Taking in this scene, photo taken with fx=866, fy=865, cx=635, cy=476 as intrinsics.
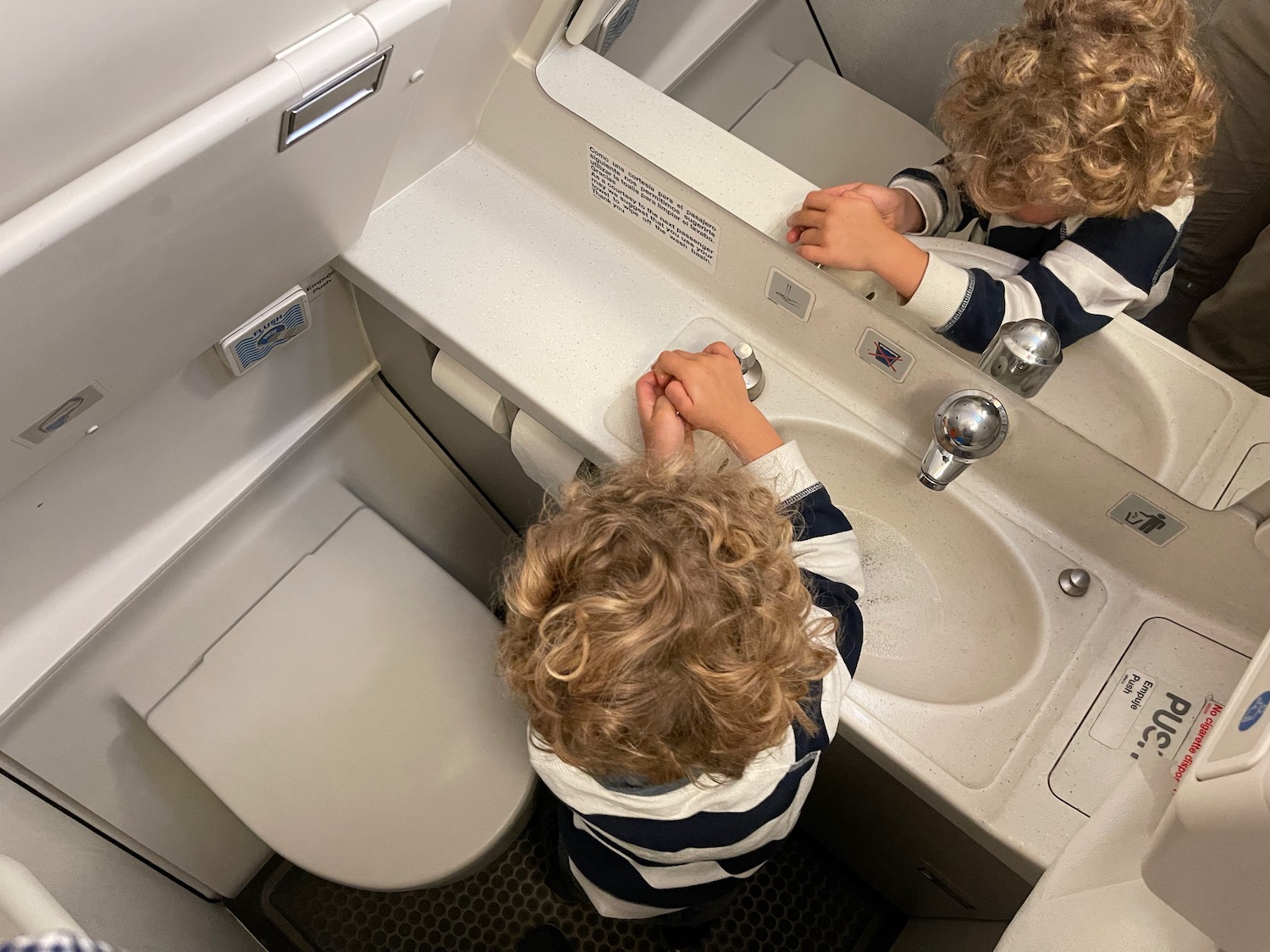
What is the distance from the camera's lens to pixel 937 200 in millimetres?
865

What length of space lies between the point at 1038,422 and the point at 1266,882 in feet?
1.53

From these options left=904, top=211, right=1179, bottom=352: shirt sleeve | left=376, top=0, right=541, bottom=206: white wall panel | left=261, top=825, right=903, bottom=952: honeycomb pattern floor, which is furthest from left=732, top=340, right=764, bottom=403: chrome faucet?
left=261, top=825, right=903, bottom=952: honeycomb pattern floor

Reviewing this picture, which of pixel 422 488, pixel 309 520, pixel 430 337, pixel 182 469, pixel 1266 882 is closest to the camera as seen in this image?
pixel 1266 882

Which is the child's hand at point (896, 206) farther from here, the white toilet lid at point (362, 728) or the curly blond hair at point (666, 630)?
the white toilet lid at point (362, 728)

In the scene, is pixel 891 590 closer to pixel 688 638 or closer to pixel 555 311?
pixel 688 638

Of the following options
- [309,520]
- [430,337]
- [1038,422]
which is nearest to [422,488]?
[309,520]

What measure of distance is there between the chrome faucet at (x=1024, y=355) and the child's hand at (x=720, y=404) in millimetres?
222

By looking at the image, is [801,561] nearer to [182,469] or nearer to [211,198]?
[211,198]

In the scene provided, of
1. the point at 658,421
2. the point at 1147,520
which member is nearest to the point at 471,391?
the point at 658,421

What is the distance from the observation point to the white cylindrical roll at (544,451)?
103 centimetres

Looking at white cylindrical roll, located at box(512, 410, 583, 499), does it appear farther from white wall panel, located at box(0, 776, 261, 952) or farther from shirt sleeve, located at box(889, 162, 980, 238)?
white wall panel, located at box(0, 776, 261, 952)

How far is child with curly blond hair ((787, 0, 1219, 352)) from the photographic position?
70 cm

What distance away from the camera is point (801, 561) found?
0.83 m

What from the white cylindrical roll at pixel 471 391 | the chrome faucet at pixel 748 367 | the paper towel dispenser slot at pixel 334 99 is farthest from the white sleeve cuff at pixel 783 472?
the paper towel dispenser slot at pixel 334 99
